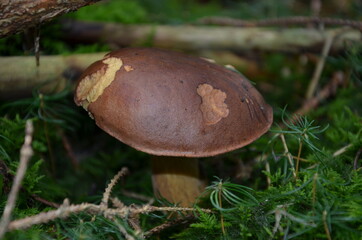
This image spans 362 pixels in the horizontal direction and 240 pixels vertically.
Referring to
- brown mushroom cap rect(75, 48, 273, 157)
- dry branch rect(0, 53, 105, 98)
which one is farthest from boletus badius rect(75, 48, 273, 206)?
dry branch rect(0, 53, 105, 98)

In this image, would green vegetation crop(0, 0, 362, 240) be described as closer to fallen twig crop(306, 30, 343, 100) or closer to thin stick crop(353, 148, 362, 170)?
thin stick crop(353, 148, 362, 170)

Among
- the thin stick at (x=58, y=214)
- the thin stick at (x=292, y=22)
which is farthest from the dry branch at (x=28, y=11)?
the thin stick at (x=292, y=22)

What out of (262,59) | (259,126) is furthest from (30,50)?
(262,59)

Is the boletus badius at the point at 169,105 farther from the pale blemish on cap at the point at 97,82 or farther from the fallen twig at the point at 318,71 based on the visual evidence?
the fallen twig at the point at 318,71

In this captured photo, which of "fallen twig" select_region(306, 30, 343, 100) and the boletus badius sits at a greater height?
the boletus badius

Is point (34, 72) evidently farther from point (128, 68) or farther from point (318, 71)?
point (318, 71)
